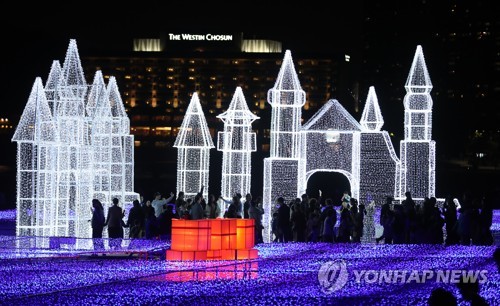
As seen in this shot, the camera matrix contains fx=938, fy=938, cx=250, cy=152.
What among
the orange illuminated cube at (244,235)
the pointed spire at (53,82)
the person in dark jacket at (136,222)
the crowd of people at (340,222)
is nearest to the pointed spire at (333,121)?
the crowd of people at (340,222)

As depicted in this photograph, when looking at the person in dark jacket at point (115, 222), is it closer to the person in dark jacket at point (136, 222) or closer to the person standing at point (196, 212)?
the person in dark jacket at point (136, 222)

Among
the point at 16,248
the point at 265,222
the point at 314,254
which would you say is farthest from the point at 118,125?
the point at 314,254

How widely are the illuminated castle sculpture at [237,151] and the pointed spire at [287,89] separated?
199 cm

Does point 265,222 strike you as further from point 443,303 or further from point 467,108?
point 467,108

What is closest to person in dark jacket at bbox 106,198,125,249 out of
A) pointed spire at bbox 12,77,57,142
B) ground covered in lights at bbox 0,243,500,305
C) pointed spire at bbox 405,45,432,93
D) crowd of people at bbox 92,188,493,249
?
crowd of people at bbox 92,188,493,249

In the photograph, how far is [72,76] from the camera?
22391 mm

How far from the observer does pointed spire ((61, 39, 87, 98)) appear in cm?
2223

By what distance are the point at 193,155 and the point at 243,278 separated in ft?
51.9

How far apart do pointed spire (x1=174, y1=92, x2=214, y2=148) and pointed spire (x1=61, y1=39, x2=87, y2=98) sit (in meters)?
6.58

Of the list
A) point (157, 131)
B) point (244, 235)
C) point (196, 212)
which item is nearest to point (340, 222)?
point (196, 212)

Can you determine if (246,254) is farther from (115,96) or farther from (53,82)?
(115,96)

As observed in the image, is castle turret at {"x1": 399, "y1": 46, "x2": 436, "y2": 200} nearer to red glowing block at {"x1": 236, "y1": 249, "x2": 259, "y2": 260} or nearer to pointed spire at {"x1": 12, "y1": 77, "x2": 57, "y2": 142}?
red glowing block at {"x1": 236, "y1": 249, "x2": 259, "y2": 260}

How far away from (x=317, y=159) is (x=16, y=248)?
13055 mm

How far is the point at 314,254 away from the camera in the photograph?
58.1 feet
